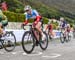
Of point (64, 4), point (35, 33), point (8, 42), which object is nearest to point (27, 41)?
point (35, 33)

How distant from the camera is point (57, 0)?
116312 mm

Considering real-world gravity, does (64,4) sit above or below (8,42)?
below

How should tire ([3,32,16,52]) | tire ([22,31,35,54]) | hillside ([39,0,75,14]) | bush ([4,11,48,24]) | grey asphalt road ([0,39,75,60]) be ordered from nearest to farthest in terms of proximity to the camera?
grey asphalt road ([0,39,75,60]), tire ([22,31,35,54]), tire ([3,32,16,52]), bush ([4,11,48,24]), hillside ([39,0,75,14])

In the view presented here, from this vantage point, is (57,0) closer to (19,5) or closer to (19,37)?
(19,5)

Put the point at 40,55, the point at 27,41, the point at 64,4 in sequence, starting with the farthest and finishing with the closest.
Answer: the point at 64,4, the point at 27,41, the point at 40,55

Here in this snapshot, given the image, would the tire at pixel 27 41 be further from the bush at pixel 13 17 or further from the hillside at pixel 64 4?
the hillside at pixel 64 4

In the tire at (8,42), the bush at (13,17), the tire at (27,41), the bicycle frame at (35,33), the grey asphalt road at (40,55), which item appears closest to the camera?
the grey asphalt road at (40,55)

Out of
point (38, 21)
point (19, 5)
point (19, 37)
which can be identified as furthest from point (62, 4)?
point (38, 21)

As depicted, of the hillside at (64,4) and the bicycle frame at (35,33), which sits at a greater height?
the bicycle frame at (35,33)

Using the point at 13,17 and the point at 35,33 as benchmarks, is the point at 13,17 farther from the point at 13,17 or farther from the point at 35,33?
the point at 35,33

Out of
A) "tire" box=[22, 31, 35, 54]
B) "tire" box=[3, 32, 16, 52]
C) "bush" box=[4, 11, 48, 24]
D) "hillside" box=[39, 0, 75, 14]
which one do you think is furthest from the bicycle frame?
"hillside" box=[39, 0, 75, 14]

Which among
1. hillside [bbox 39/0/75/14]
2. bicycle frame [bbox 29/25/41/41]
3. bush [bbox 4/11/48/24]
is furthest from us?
hillside [bbox 39/0/75/14]

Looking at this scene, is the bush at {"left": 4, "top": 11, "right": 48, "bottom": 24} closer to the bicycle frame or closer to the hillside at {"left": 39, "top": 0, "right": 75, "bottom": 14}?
the bicycle frame

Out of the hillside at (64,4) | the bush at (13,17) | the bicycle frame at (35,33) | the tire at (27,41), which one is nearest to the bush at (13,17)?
the bush at (13,17)
